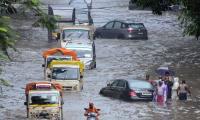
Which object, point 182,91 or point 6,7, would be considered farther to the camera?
point 182,91

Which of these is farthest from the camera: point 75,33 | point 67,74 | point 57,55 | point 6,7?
point 75,33

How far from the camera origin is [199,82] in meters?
41.7

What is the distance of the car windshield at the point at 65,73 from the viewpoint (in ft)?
124

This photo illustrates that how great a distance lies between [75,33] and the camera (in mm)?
52469

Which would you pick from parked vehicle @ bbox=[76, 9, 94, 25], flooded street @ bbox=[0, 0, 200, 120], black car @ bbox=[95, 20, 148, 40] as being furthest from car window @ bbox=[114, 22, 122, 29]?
parked vehicle @ bbox=[76, 9, 94, 25]

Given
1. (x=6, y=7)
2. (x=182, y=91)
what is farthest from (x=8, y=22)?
(x=182, y=91)

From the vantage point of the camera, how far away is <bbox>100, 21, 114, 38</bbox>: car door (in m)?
59.4

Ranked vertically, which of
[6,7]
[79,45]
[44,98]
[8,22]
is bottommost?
[79,45]

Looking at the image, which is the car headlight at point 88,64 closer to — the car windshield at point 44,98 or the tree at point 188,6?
the tree at point 188,6

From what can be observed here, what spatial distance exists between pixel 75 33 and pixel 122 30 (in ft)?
25.4

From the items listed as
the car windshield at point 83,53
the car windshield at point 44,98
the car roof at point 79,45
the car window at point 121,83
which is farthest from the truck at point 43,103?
the car roof at point 79,45

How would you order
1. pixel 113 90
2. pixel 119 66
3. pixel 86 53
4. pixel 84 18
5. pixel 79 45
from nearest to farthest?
pixel 113 90 → pixel 86 53 → pixel 119 66 → pixel 79 45 → pixel 84 18

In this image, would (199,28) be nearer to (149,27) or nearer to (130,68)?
(130,68)

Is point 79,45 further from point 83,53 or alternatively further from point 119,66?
point 119,66
